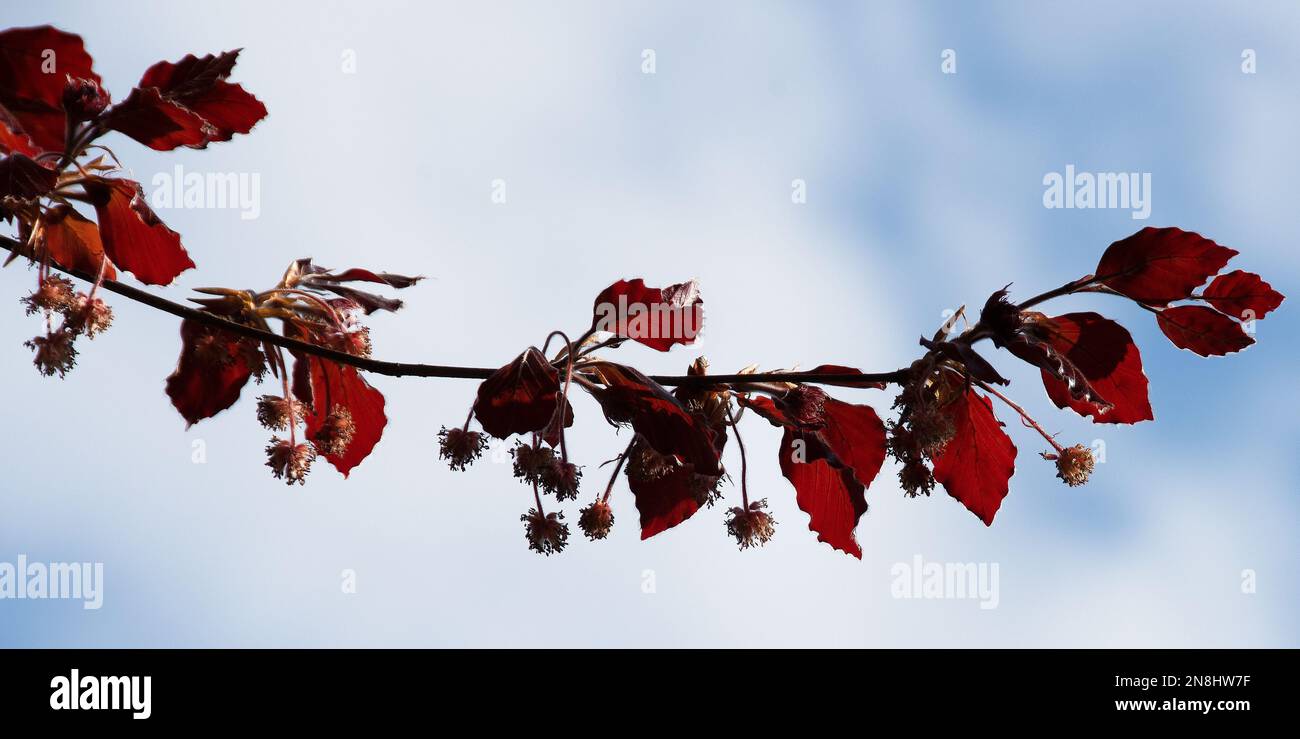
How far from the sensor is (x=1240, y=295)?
2979 mm

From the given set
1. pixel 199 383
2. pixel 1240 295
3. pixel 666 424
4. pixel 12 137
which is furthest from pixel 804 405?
pixel 12 137

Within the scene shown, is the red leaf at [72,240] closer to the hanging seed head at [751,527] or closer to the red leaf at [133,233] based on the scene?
the red leaf at [133,233]

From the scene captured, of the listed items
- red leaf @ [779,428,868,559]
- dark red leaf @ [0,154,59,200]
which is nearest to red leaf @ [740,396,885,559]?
red leaf @ [779,428,868,559]

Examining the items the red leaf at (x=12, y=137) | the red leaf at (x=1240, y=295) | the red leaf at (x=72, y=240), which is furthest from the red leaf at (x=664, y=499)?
the red leaf at (x=12, y=137)

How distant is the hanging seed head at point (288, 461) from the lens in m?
2.78

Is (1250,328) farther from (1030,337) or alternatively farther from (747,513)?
(747,513)

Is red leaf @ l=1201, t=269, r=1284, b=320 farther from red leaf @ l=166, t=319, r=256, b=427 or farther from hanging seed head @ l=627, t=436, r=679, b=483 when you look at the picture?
red leaf @ l=166, t=319, r=256, b=427

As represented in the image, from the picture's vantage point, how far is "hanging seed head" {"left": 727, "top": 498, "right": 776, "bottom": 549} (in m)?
3.04

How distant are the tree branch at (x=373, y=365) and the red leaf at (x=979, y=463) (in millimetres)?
472

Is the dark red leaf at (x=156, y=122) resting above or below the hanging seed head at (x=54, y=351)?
above

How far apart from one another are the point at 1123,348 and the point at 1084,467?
0.35 m

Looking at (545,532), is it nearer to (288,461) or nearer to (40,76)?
(288,461)

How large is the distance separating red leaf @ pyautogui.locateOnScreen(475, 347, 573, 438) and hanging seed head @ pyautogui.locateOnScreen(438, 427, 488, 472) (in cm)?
27

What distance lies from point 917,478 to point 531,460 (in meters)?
1.02
